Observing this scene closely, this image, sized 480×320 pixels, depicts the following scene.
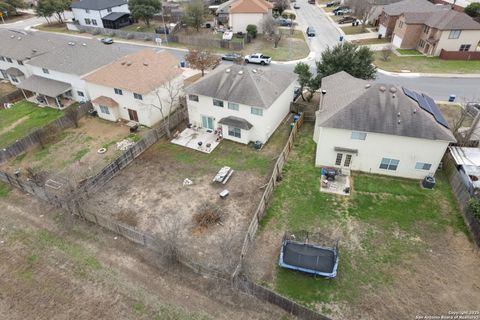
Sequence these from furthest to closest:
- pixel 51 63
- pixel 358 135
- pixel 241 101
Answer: pixel 51 63, pixel 241 101, pixel 358 135

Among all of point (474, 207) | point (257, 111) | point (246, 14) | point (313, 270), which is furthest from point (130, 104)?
point (246, 14)

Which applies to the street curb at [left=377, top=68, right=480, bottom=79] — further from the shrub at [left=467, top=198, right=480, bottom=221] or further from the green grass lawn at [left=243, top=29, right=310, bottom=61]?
the shrub at [left=467, top=198, right=480, bottom=221]

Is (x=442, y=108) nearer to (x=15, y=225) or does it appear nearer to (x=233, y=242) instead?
(x=233, y=242)

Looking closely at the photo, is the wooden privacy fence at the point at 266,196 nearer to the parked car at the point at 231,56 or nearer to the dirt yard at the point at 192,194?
the dirt yard at the point at 192,194

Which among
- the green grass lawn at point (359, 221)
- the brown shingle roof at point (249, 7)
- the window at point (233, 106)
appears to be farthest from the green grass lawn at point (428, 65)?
the window at point (233, 106)

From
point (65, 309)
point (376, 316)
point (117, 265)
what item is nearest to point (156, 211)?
point (117, 265)

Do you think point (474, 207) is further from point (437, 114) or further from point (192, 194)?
point (192, 194)
